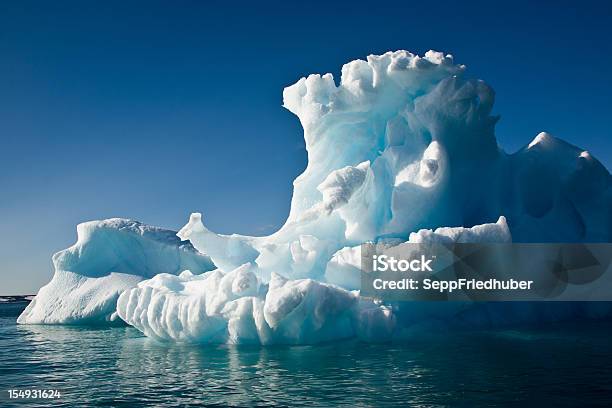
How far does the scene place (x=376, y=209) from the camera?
55.2 ft

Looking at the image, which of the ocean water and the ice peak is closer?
the ocean water

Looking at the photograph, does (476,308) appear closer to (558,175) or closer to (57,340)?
(558,175)

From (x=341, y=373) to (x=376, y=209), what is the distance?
7244 mm

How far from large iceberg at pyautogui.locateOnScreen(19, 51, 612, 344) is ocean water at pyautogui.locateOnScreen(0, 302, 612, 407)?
822 mm

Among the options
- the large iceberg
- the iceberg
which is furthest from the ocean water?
the iceberg

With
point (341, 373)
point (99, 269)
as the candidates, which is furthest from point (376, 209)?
point (99, 269)

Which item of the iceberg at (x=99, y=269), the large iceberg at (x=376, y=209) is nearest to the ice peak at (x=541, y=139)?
the large iceberg at (x=376, y=209)

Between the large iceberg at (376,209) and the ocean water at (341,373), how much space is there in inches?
32.4

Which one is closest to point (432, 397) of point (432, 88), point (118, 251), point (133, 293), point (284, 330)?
point (284, 330)

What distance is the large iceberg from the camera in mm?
13812

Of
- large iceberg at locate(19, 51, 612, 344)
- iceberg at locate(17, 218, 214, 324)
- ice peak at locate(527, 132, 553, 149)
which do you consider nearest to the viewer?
large iceberg at locate(19, 51, 612, 344)

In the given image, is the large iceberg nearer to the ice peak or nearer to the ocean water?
Result: the ice peak

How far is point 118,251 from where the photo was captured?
27.5m

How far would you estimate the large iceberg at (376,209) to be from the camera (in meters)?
13.8
